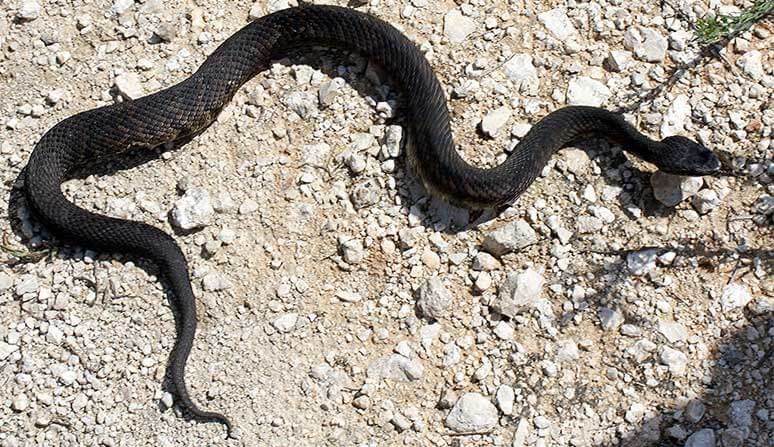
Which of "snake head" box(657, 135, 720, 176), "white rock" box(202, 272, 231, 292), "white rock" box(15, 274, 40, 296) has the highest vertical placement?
"snake head" box(657, 135, 720, 176)

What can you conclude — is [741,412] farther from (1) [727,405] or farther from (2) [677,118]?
(2) [677,118]

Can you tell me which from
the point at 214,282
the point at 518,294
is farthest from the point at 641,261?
the point at 214,282

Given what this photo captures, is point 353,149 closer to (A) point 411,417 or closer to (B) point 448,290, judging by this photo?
(B) point 448,290

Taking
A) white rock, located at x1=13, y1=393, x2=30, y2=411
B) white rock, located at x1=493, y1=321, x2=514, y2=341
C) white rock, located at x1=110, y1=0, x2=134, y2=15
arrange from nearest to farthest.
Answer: white rock, located at x1=13, y1=393, x2=30, y2=411, white rock, located at x1=493, y1=321, x2=514, y2=341, white rock, located at x1=110, y1=0, x2=134, y2=15

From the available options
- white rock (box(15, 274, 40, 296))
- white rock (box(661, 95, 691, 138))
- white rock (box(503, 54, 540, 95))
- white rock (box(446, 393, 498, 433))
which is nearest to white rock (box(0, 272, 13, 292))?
white rock (box(15, 274, 40, 296))

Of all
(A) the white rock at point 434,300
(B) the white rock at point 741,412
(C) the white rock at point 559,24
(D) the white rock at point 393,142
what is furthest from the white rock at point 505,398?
(C) the white rock at point 559,24

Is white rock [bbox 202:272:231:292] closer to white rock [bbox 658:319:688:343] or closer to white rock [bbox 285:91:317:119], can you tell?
white rock [bbox 285:91:317:119]

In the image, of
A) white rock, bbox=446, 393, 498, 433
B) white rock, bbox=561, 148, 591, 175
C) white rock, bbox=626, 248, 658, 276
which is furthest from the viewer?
white rock, bbox=561, 148, 591, 175

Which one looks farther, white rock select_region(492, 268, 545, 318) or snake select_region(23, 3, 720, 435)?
snake select_region(23, 3, 720, 435)
